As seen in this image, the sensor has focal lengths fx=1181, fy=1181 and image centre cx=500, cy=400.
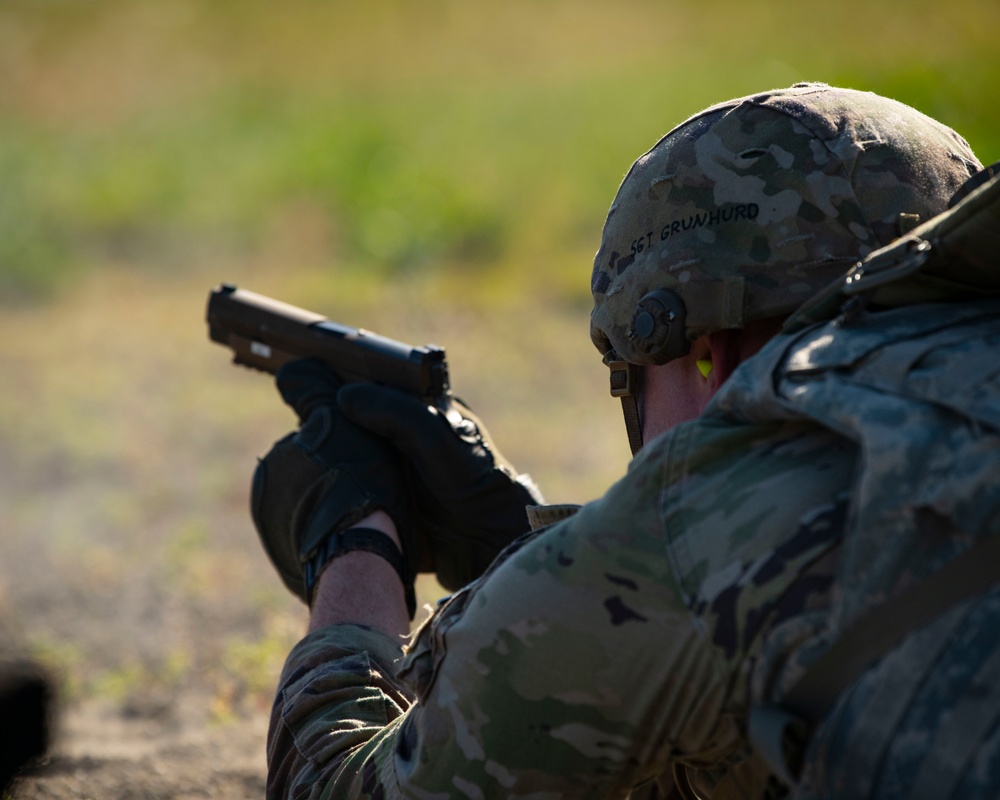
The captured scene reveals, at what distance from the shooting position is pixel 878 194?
2049mm

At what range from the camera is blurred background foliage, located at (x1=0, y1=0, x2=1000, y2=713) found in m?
6.21

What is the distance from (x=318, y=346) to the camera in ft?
10.6

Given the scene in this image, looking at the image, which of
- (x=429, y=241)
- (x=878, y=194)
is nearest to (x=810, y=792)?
(x=878, y=194)

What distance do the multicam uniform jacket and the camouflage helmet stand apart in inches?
18.0

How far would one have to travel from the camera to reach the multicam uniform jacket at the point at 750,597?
133 cm

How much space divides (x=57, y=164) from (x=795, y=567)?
638 inches

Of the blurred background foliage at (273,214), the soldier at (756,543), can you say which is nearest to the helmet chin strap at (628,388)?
the soldier at (756,543)

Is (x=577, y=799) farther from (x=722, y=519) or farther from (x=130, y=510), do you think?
(x=130, y=510)

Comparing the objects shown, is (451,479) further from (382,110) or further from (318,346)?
(382,110)

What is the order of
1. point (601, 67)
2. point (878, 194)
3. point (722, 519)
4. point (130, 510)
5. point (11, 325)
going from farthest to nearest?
point (601, 67) → point (11, 325) → point (130, 510) → point (878, 194) → point (722, 519)

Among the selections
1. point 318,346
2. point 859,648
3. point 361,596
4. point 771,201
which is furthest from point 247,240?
point 859,648

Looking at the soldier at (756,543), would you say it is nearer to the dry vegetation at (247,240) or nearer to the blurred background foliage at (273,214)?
the dry vegetation at (247,240)

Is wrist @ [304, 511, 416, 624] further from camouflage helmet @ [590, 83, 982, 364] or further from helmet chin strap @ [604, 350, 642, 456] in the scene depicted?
camouflage helmet @ [590, 83, 982, 364]

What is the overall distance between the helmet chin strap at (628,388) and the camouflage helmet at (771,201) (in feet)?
0.46
